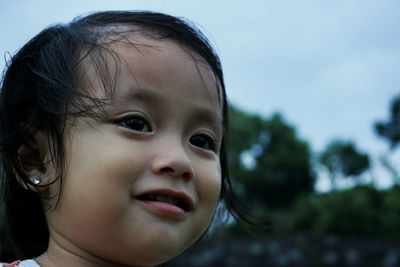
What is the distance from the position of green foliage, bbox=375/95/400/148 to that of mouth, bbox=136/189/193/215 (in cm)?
2105

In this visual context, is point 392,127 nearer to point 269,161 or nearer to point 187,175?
point 269,161

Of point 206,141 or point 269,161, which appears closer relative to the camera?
point 206,141

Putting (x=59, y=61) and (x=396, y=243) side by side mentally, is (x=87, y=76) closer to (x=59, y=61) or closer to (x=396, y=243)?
(x=59, y=61)

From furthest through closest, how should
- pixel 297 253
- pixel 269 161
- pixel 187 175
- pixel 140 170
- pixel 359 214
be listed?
pixel 269 161 < pixel 359 214 < pixel 297 253 < pixel 187 175 < pixel 140 170

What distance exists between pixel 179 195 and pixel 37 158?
22.9 inches

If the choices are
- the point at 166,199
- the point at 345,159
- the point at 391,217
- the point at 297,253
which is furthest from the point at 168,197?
the point at 345,159

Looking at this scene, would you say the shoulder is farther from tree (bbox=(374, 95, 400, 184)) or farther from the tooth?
tree (bbox=(374, 95, 400, 184))

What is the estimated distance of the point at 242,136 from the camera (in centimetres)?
3428

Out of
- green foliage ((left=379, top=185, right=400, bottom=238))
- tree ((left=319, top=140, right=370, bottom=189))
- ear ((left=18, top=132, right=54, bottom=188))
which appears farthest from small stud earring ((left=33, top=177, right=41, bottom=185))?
tree ((left=319, top=140, right=370, bottom=189))

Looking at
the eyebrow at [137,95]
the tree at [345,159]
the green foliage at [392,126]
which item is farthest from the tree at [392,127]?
the eyebrow at [137,95]

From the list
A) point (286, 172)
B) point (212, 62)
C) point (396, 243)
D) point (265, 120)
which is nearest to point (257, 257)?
point (396, 243)

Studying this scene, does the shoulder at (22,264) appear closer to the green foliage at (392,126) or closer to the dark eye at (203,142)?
the dark eye at (203,142)

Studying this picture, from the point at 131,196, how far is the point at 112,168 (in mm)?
113

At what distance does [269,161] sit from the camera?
33.2 meters
